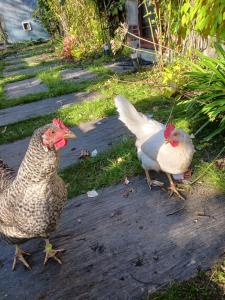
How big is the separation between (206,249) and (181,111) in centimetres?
306

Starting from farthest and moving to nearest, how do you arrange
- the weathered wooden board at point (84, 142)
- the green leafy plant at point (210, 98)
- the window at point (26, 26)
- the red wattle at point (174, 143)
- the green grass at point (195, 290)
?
the window at point (26, 26)
the weathered wooden board at point (84, 142)
the green leafy plant at point (210, 98)
the red wattle at point (174, 143)
the green grass at point (195, 290)

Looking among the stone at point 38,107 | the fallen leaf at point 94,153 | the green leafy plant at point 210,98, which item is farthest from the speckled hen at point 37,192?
the stone at point 38,107

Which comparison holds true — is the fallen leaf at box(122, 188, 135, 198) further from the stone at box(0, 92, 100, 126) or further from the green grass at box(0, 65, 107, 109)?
the green grass at box(0, 65, 107, 109)

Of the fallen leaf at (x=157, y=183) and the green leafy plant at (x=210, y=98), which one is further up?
the green leafy plant at (x=210, y=98)

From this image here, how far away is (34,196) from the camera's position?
2432 mm

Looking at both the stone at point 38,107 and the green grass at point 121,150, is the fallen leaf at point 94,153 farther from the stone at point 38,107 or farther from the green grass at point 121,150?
the stone at point 38,107

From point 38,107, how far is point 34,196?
5071 mm

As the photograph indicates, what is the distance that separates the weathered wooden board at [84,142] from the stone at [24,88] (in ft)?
11.2

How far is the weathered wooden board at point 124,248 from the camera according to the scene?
8.21 ft

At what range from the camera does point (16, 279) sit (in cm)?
273

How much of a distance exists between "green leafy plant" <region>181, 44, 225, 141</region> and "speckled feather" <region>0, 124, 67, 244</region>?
2205 mm

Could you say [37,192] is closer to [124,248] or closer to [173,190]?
[124,248]

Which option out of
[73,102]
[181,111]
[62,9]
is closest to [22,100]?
[73,102]

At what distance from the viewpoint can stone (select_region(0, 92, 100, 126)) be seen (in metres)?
6.70
